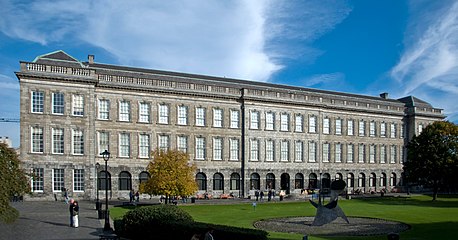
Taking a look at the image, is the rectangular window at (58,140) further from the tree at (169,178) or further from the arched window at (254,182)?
the arched window at (254,182)

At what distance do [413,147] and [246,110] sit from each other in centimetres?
2508

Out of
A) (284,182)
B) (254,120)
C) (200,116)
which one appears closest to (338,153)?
(284,182)

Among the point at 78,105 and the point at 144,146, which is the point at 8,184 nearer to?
the point at 78,105

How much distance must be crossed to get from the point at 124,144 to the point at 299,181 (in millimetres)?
29473

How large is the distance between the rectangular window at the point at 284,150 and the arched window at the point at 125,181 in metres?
24.5

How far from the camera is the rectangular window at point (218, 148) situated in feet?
197

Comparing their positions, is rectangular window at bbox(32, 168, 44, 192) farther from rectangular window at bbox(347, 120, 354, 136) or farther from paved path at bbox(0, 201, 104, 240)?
rectangular window at bbox(347, 120, 354, 136)

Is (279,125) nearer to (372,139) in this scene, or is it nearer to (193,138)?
(193,138)

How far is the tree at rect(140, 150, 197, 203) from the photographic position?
40.2 metres

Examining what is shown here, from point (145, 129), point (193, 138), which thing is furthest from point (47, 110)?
point (193, 138)

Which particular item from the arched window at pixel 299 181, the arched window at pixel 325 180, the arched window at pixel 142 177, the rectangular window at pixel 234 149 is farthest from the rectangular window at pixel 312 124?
the arched window at pixel 142 177

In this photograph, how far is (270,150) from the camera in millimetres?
63906

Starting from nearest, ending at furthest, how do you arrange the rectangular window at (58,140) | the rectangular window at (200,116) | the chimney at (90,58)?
the rectangular window at (58,140)
the rectangular window at (200,116)
the chimney at (90,58)

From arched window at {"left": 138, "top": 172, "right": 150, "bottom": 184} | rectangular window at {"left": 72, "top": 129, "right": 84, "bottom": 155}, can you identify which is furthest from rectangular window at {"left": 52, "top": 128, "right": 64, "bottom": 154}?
arched window at {"left": 138, "top": 172, "right": 150, "bottom": 184}
